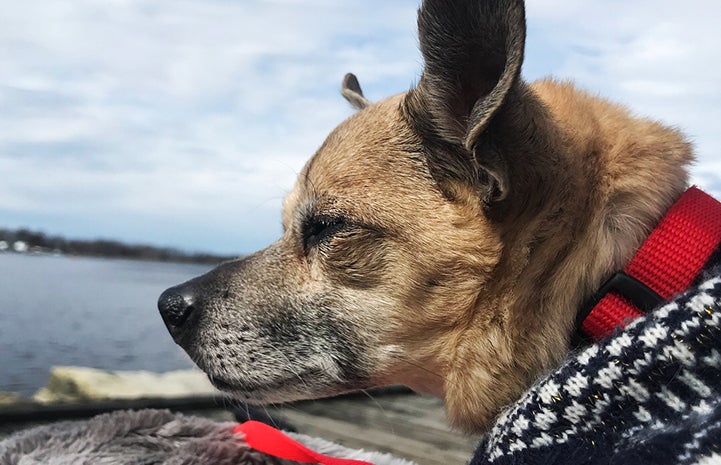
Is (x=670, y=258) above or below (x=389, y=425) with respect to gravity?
above

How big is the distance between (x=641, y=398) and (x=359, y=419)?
2.81 m

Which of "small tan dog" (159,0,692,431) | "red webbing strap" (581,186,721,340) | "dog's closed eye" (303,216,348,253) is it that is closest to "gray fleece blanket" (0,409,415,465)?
"small tan dog" (159,0,692,431)

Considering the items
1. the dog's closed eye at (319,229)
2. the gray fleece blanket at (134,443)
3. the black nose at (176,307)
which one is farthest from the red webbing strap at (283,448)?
the dog's closed eye at (319,229)

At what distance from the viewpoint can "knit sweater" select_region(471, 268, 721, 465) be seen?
1.28 m

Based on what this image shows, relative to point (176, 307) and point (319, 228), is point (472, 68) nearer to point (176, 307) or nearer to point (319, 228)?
point (319, 228)

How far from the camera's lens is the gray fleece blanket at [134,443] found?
6.12ft

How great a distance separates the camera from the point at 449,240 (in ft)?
6.18

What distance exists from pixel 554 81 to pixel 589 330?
104 cm

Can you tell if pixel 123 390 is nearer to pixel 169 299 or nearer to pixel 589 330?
pixel 169 299

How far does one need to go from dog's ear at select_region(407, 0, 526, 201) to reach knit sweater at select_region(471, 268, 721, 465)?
1.85 ft

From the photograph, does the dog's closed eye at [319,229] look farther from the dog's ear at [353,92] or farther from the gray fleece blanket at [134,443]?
the dog's ear at [353,92]

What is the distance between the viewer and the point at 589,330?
5.32ft

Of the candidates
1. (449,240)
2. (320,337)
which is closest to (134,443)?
(320,337)

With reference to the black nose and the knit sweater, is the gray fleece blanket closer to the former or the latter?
the black nose
